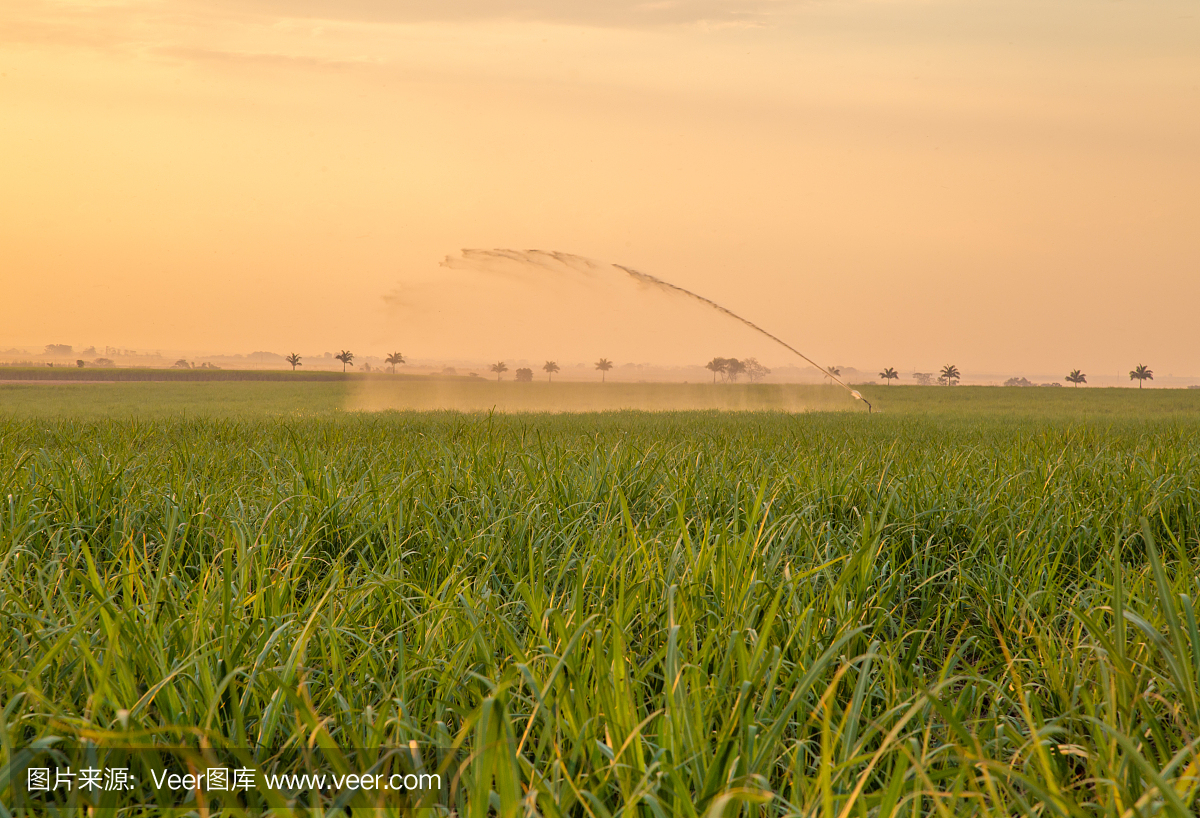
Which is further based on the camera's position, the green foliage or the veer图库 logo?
the green foliage

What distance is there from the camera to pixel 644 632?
2.67 metres

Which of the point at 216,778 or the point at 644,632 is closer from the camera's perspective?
the point at 216,778

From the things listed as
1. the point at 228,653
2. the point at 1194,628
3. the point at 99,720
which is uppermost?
the point at 1194,628

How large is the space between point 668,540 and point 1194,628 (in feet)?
6.84

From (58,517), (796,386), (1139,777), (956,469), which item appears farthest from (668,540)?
(796,386)

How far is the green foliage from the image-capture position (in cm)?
173

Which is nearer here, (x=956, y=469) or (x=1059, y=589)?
(x=1059, y=589)

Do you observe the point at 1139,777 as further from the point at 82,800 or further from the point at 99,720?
the point at 99,720

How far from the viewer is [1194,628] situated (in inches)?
84.3

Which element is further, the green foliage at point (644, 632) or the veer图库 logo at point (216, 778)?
the green foliage at point (644, 632)

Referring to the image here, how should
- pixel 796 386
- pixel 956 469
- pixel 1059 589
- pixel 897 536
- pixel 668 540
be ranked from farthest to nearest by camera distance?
pixel 796 386 < pixel 956 469 < pixel 897 536 < pixel 668 540 < pixel 1059 589

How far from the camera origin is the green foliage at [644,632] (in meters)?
1.73

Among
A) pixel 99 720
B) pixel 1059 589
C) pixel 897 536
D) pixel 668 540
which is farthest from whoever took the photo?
pixel 897 536

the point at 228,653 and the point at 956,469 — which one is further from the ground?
the point at 956,469
